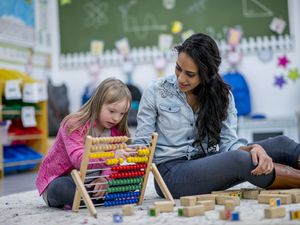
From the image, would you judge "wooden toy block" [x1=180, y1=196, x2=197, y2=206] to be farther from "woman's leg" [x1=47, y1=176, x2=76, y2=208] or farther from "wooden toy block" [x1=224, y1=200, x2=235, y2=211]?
"woman's leg" [x1=47, y1=176, x2=76, y2=208]

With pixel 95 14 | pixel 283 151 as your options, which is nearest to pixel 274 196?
pixel 283 151

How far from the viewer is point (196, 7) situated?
566 centimetres

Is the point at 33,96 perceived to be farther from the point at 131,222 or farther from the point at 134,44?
the point at 131,222

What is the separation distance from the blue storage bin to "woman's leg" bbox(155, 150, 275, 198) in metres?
2.35

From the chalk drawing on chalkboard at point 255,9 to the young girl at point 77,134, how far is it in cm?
356

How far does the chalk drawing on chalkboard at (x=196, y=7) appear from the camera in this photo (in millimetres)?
5641

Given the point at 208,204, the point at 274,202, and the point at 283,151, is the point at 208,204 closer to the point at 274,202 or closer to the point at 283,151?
the point at 274,202

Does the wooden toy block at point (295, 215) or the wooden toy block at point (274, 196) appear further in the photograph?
the wooden toy block at point (274, 196)

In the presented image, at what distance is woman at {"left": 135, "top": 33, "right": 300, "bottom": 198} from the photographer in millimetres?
2197

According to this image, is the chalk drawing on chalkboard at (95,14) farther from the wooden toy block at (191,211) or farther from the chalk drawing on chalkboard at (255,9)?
the wooden toy block at (191,211)

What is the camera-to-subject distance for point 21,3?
5301 millimetres

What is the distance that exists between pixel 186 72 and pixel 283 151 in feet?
1.73

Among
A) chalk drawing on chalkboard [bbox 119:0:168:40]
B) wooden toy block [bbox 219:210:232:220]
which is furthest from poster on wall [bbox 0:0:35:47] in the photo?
wooden toy block [bbox 219:210:232:220]

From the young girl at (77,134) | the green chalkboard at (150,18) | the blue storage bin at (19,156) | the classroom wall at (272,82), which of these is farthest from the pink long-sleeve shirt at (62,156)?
the green chalkboard at (150,18)
